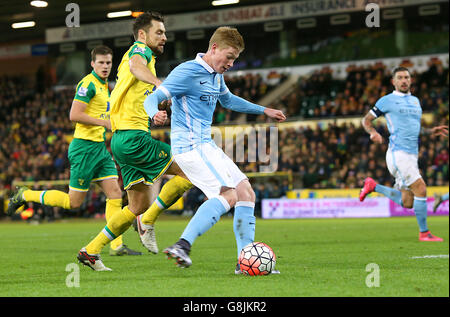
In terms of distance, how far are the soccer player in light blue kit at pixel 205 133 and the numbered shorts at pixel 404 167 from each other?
4.35m

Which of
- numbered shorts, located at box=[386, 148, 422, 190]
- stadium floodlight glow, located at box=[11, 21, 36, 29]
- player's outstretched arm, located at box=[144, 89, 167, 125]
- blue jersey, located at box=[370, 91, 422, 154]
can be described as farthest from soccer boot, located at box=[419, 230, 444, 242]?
stadium floodlight glow, located at box=[11, 21, 36, 29]

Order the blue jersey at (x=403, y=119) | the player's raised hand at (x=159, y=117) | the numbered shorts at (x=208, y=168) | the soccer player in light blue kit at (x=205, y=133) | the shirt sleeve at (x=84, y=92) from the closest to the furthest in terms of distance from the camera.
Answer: the player's raised hand at (x=159, y=117) → the soccer player in light blue kit at (x=205, y=133) → the numbered shorts at (x=208, y=168) → the shirt sleeve at (x=84, y=92) → the blue jersey at (x=403, y=119)

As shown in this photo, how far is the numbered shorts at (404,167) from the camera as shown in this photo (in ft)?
29.1

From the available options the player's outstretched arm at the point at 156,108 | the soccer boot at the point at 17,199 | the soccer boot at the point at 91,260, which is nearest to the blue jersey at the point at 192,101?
the player's outstretched arm at the point at 156,108

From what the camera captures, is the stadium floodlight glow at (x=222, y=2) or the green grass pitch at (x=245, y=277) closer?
the green grass pitch at (x=245, y=277)

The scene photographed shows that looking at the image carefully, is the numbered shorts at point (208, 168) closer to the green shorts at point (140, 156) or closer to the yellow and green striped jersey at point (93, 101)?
the green shorts at point (140, 156)

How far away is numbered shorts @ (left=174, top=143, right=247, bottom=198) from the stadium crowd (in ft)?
47.7

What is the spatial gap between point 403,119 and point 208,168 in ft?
16.2

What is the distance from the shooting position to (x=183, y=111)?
16.3 feet

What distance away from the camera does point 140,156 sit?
19.3 ft

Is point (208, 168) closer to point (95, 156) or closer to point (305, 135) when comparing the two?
point (95, 156)

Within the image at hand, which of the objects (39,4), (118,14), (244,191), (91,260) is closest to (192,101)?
(244,191)

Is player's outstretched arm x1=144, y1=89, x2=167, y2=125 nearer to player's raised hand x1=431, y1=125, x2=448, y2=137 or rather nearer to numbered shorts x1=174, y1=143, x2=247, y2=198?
numbered shorts x1=174, y1=143, x2=247, y2=198

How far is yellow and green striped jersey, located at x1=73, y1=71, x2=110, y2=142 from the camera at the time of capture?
698 cm
